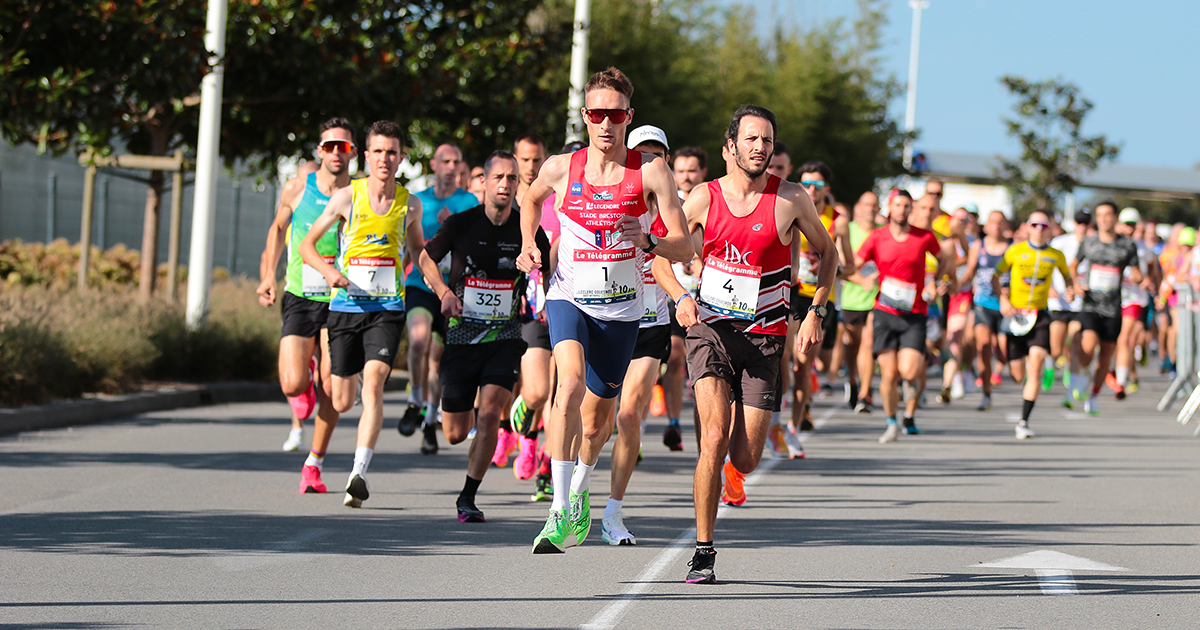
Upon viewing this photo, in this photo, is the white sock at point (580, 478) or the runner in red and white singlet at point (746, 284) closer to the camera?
the runner in red and white singlet at point (746, 284)

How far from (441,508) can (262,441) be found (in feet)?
12.3

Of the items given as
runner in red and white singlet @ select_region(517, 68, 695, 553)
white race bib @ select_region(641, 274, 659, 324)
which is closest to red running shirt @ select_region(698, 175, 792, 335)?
runner in red and white singlet @ select_region(517, 68, 695, 553)

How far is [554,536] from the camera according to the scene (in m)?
7.05

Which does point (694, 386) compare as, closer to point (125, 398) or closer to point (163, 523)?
point (163, 523)

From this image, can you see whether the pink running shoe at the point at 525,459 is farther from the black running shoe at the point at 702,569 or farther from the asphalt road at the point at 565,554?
the black running shoe at the point at 702,569

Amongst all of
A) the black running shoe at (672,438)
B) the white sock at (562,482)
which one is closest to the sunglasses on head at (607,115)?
the white sock at (562,482)

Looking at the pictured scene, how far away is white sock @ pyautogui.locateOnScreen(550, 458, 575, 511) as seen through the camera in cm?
720

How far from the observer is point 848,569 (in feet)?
23.9

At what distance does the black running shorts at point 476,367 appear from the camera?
879 cm

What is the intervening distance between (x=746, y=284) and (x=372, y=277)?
104 inches

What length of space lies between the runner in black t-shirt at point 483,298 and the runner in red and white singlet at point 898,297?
561 centimetres

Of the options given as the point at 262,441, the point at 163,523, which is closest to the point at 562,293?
the point at 163,523

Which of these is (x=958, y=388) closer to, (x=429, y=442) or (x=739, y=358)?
(x=429, y=442)

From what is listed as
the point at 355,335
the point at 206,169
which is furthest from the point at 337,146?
the point at 206,169
